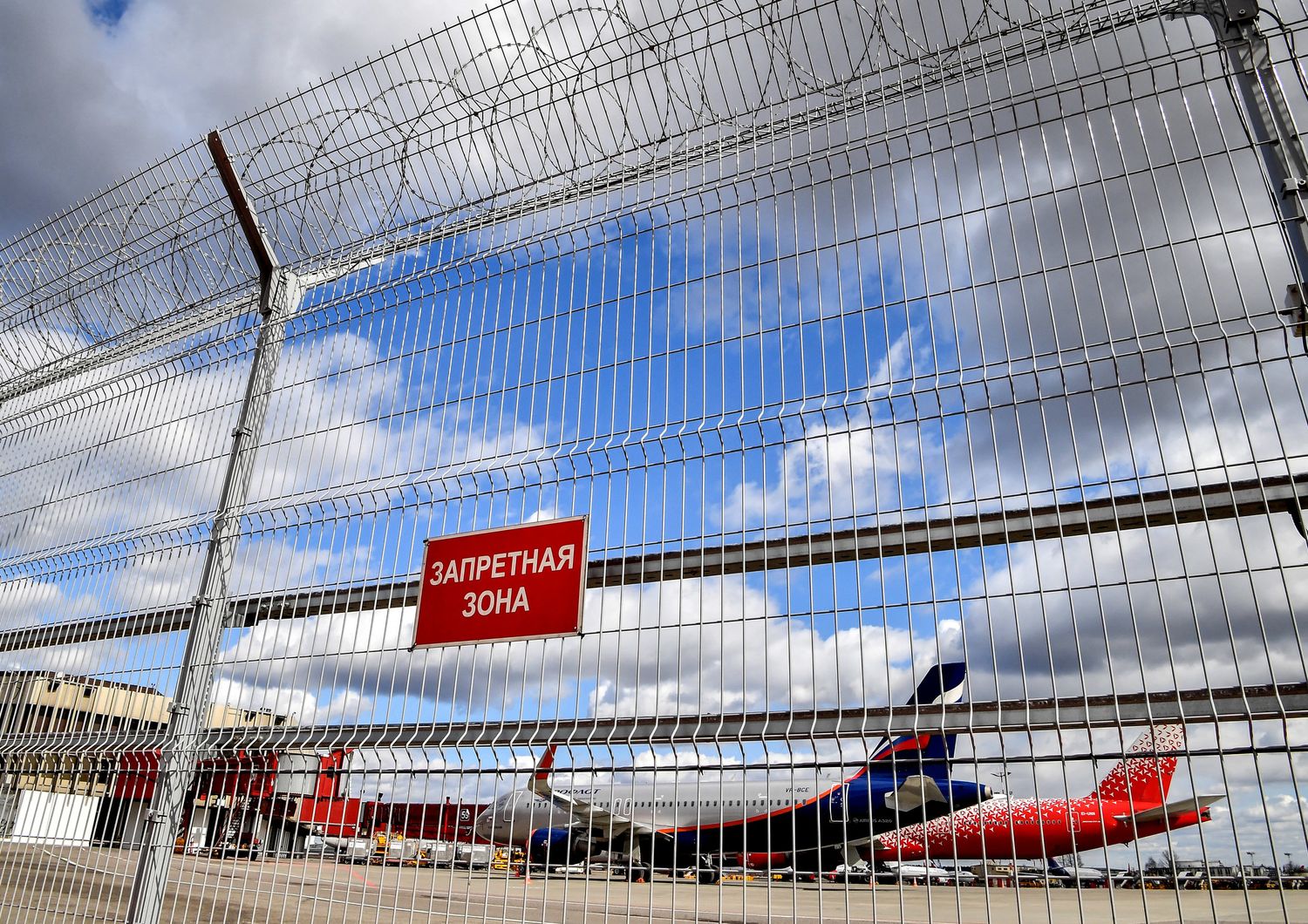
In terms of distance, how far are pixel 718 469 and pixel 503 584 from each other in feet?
4.05

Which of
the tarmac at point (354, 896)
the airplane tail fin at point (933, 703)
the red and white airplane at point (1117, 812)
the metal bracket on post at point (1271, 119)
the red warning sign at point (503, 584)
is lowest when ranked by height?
the tarmac at point (354, 896)

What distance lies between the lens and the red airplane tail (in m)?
2.91

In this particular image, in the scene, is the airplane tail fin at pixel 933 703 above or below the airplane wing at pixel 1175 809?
above

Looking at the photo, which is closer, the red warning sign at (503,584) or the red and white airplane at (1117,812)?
the red and white airplane at (1117,812)

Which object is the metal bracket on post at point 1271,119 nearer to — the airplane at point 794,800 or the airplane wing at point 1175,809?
the airplane wing at point 1175,809

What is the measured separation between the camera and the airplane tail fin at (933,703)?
3.21 m

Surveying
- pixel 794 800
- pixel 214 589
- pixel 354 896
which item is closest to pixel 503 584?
pixel 794 800

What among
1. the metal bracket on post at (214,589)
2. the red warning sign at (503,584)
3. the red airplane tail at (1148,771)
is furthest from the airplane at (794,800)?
the metal bracket on post at (214,589)

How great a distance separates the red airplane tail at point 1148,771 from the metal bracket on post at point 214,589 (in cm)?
485

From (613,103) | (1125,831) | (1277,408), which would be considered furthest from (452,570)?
(1277,408)

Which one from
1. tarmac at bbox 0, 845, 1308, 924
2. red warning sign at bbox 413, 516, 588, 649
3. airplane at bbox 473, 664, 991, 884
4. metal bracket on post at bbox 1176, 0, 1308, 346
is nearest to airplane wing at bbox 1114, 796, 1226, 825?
tarmac at bbox 0, 845, 1308, 924

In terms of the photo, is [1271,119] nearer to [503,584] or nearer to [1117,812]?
[1117,812]

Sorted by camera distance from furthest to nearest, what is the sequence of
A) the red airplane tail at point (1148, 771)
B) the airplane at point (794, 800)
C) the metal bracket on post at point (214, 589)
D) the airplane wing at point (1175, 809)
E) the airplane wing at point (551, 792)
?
the metal bracket on post at point (214, 589), the airplane wing at point (551, 792), the airplane at point (794, 800), the red airplane tail at point (1148, 771), the airplane wing at point (1175, 809)

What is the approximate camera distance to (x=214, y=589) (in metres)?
5.67
